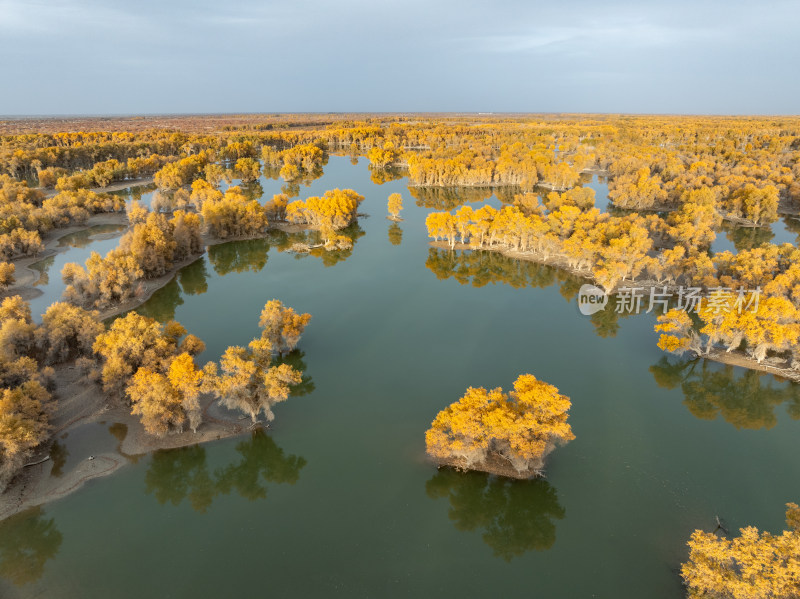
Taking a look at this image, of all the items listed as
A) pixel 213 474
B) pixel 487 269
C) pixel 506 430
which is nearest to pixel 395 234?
pixel 487 269

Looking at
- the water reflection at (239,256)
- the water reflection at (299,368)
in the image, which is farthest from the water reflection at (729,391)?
the water reflection at (239,256)

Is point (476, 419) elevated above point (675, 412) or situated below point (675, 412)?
above

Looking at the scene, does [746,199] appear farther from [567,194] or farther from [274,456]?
[274,456]

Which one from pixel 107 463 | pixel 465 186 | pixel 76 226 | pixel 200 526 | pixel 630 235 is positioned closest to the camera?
pixel 200 526

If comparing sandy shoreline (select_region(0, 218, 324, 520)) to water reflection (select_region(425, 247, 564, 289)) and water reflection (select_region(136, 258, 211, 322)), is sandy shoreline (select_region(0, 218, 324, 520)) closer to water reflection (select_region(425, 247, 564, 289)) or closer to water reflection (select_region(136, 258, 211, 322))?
water reflection (select_region(136, 258, 211, 322))

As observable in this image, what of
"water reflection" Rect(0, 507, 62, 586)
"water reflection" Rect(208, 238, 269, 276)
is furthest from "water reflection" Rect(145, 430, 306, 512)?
"water reflection" Rect(208, 238, 269, 276)

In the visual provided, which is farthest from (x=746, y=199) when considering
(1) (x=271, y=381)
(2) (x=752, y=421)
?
(1) (x=271, y=381)
